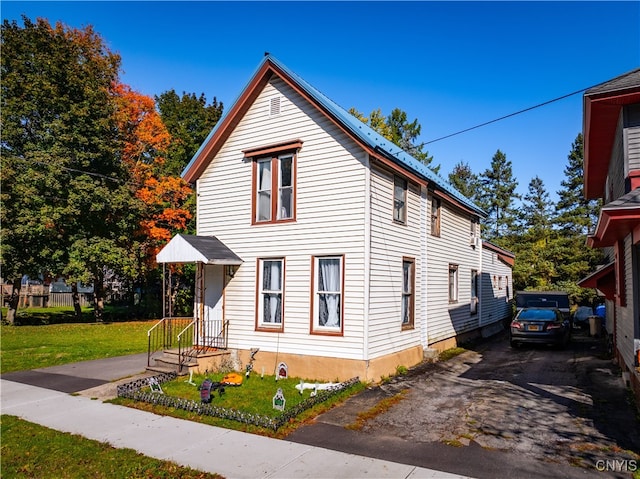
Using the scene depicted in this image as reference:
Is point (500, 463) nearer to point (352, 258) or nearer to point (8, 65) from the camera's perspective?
point (352, 258)

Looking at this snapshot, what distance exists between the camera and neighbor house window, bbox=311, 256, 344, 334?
38.2 ft

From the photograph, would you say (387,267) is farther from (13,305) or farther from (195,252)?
(13,305)

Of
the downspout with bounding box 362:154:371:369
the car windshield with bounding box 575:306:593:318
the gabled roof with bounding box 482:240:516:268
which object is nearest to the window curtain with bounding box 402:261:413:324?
the downspout with bounding box 362:154:371:369

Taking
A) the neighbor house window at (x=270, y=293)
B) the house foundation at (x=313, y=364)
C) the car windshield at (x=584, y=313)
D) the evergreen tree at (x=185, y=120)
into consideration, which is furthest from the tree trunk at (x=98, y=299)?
the car windshield at (x=584, y=313)

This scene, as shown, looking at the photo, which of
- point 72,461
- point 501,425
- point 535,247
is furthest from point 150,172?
point 535,247

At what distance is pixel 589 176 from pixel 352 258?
37.9 feet

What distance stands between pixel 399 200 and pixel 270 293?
4.91 metres

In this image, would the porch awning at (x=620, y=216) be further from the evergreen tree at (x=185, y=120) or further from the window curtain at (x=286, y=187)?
the evergreen tree at (x=185, y=120)

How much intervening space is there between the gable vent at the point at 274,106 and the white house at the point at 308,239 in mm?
31

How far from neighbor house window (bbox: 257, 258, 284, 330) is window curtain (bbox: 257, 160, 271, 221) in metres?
1.43

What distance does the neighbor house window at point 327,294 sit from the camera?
11641mm

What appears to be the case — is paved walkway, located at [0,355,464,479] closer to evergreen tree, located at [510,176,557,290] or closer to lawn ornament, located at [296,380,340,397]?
lawn ornament, located at [296,380,340,397]

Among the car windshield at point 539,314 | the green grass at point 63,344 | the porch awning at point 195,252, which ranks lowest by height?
the green grass at point 63,344

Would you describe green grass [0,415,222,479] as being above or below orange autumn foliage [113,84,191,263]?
below
